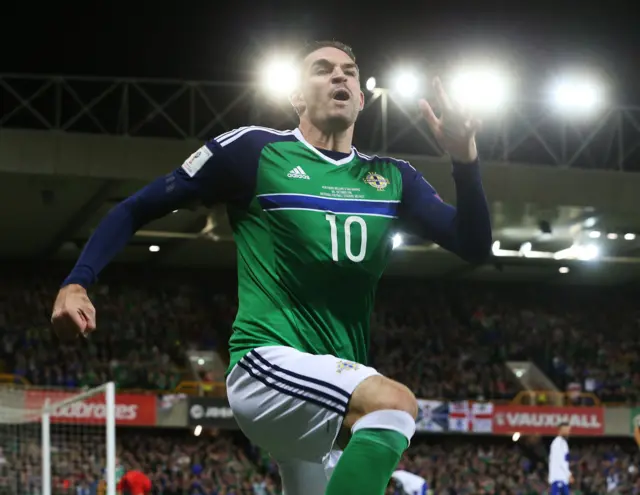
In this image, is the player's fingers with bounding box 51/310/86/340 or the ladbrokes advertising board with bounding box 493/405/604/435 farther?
the ladbrokes advertising board with bounding box 493/405/604/435

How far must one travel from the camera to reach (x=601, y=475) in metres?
25.9

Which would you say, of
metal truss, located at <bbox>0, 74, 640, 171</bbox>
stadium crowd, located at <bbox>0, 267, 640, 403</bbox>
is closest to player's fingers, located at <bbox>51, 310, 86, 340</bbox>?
metal truss, located at <bbox>0, 74, 640, 171</bbox>

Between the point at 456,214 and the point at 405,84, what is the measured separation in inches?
632

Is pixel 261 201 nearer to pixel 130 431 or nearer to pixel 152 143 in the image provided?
pixel 152 143

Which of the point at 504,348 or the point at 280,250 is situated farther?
the point at 504,348

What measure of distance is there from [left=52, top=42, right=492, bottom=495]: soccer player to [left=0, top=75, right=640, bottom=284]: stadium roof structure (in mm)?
14264

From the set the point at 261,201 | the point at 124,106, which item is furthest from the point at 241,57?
the point at 261,201

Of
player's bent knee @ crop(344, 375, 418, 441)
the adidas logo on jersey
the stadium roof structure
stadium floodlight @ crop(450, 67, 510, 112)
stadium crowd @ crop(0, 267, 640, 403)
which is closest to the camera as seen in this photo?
player's bent knee @ crop(344, 375, 418, 441)

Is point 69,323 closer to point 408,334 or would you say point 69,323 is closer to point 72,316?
point 72,316

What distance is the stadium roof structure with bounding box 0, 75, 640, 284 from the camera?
744 inches

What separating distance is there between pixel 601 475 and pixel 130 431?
10566mm

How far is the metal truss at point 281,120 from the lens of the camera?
19.4m

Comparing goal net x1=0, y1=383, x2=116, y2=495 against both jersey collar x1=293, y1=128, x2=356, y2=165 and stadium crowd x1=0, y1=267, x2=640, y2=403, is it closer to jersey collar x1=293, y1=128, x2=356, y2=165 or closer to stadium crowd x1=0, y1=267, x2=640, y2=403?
stadium crowd x1=0, y1=267, x2=640, y2=403

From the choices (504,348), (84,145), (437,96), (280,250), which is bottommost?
(280,250)
